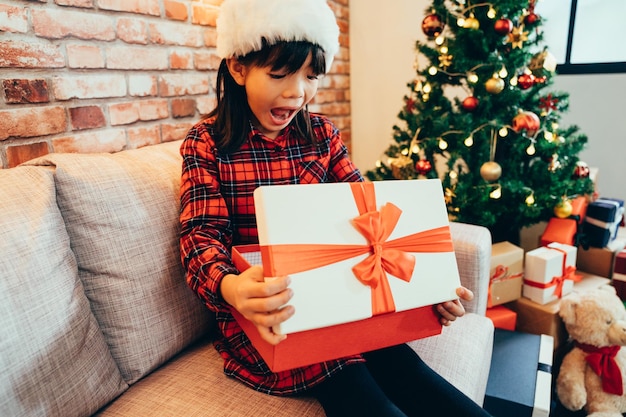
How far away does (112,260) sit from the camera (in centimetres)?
87

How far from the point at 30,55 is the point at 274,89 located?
2.18 ft

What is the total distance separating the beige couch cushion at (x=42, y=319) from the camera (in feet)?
2.23

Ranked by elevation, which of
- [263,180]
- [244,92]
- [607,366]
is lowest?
[607,366]

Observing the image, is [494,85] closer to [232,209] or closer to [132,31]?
[232,209]

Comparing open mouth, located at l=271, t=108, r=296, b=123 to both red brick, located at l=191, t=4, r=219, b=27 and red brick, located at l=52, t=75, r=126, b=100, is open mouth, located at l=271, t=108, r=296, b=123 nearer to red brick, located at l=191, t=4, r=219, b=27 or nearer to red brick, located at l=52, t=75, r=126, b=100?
red brick, located at l=52, t=75, r=126, b=100

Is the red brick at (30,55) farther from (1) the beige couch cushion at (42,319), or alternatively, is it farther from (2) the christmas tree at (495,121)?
(2) the christmas tree at (495,121)

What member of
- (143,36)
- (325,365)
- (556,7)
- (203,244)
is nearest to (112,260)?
(203,244)

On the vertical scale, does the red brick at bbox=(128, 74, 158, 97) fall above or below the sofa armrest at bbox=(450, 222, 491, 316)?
above

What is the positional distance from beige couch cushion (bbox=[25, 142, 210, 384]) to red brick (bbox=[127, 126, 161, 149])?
433 mm

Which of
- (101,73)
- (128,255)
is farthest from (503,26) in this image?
(128,255)

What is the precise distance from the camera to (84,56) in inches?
46.8

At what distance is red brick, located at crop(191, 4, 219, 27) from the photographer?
1.52m

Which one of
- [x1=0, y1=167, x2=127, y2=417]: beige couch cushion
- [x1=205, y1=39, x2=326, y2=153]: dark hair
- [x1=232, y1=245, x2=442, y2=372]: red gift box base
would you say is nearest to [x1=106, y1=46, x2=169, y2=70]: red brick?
[x1=205, y1=39, x2=326, y2=153]: dark hair

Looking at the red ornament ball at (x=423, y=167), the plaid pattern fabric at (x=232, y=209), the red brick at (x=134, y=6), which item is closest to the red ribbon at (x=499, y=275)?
the red ornament ball at (x=423, y=167)
